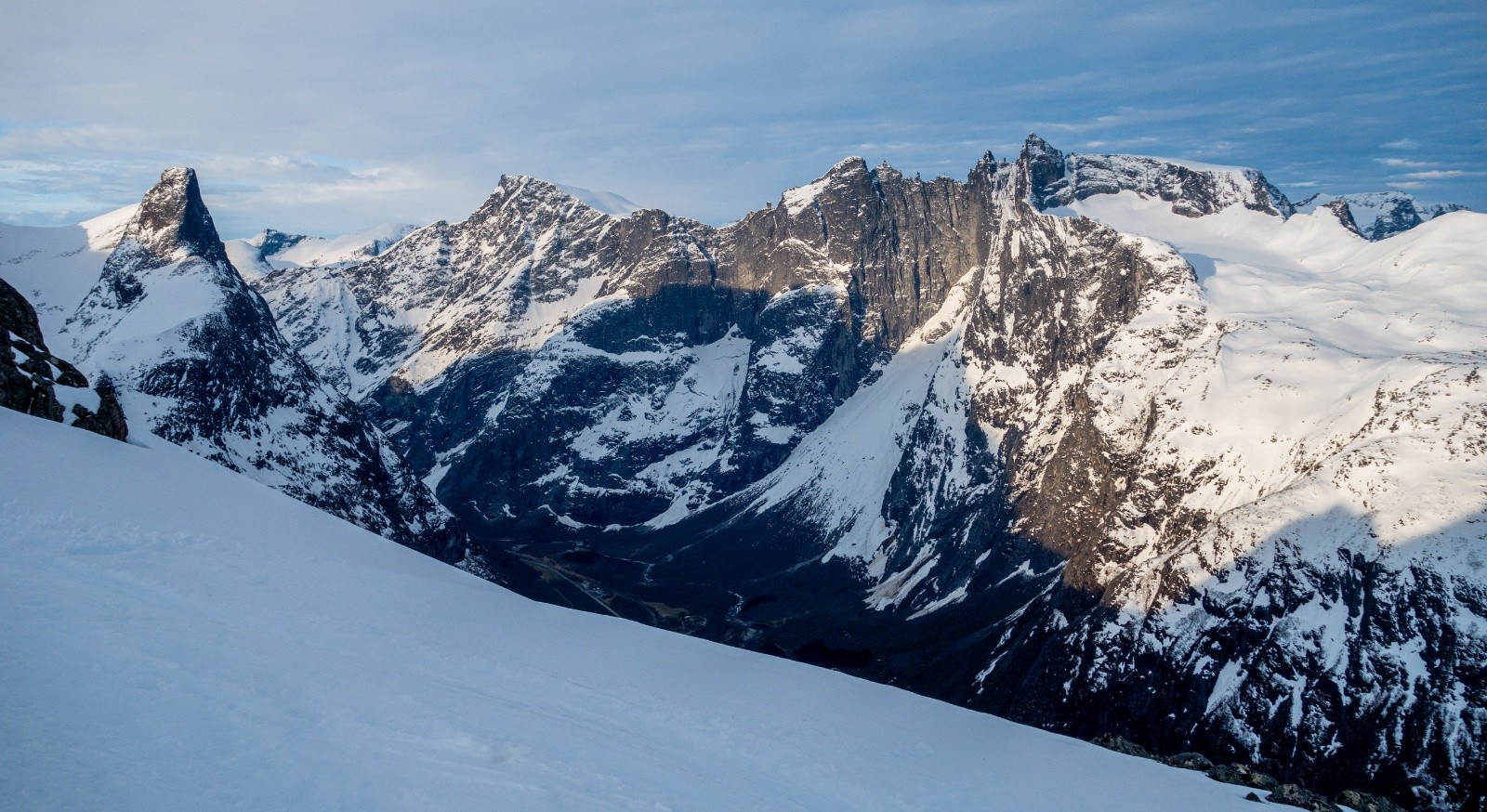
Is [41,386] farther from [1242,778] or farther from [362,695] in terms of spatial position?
[1242,778]

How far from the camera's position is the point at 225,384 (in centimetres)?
16062

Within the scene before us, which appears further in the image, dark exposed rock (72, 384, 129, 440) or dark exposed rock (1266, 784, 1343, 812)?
dark exposed rock (72, 384, 129, 440)

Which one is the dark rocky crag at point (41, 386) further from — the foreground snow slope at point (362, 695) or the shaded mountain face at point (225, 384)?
the shaded mountain face at point (225, 384)

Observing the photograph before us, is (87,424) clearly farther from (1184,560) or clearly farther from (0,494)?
(1184,560)

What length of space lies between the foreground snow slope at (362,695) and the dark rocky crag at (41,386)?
9528 millimetres

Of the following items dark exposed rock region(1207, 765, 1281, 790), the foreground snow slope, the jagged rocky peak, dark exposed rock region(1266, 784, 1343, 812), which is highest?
the jagged rocky peak

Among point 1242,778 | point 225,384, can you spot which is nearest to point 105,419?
point 1242,778

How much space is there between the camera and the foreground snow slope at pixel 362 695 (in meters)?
20.4

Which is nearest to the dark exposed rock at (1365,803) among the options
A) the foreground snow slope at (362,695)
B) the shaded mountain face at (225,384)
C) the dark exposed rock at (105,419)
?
the foreground snow slope at (362,695)

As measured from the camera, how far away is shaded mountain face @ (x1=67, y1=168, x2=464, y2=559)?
6038 inches

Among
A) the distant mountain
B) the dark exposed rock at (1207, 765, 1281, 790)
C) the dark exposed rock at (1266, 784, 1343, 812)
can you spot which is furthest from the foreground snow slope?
the distant mountain

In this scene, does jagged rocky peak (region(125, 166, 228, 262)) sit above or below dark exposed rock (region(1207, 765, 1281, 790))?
above

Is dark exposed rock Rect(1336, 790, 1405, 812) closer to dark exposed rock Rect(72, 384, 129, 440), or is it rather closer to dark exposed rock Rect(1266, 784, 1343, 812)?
dark exposed rock Rect(1266, 784, 1343, 812)

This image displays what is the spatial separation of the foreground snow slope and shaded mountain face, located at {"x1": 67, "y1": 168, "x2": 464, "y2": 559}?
4589 inches
